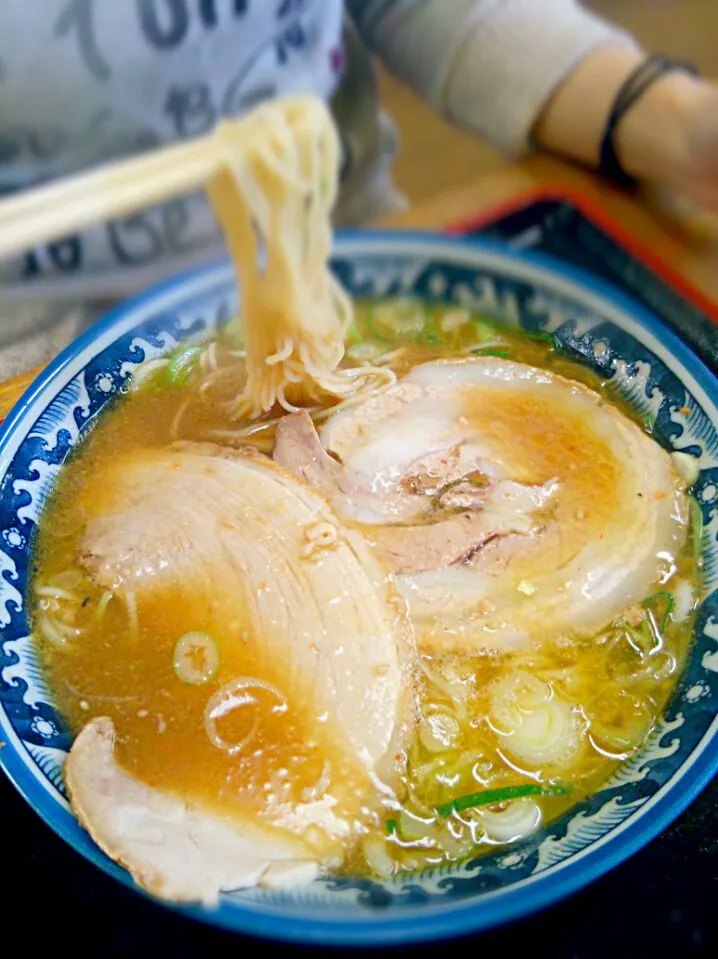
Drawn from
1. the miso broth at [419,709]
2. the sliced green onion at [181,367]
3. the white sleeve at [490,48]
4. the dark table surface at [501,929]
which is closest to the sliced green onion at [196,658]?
the miso broth at [419,709]

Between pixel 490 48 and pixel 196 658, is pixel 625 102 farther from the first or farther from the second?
pixel 196 658

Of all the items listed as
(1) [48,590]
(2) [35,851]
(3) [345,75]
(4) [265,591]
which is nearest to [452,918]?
(4) [265,591]

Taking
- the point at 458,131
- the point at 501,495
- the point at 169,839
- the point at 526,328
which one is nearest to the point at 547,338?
the point at 526,328

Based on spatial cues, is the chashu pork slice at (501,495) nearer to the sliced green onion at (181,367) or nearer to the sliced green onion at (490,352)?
the sliced green onion at (490,352)

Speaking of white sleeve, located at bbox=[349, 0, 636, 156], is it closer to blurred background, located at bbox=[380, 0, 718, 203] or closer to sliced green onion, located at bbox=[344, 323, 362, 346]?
sliced green onion, located at bbox=[344, 323, 362, 346]

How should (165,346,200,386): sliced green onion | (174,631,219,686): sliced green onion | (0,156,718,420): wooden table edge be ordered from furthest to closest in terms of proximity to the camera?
(0,156,718,420): wooden table edge < (165,346,200,386): sliced green onion < (174,631,219,686): sliced green onion

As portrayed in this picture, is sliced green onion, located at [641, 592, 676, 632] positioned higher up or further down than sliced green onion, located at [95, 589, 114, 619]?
higher up

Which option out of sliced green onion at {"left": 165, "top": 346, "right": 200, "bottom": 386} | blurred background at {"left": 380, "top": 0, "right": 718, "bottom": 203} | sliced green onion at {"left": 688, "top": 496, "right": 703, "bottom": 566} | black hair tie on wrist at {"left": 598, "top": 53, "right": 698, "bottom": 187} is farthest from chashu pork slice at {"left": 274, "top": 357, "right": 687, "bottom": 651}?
blurred background at {"left": 380, "top": 0, "right": 718, "bottom": 203}
